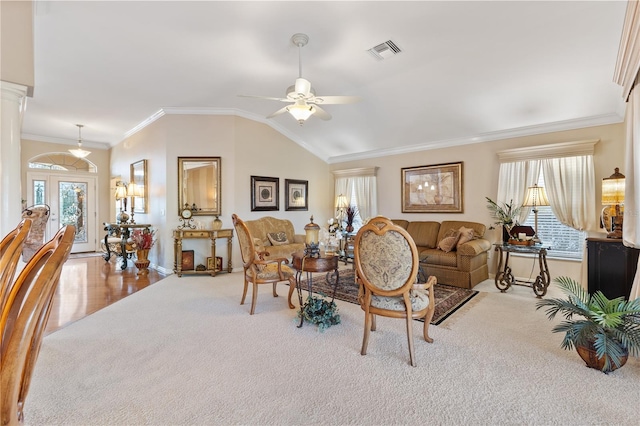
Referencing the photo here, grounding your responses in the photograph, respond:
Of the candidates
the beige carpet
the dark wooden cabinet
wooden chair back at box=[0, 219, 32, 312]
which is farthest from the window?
wooden chair back at box=[0, 219, 32, 312]

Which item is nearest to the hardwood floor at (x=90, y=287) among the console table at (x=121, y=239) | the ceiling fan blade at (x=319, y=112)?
the console table at (x=121, y=239)

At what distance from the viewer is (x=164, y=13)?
302 cm

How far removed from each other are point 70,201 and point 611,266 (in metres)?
10.9

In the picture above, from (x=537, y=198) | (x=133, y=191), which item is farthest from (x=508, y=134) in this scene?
(x=133, y=191)

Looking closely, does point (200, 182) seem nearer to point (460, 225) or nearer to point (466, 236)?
point (466, 236)

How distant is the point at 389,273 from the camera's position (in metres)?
2.32

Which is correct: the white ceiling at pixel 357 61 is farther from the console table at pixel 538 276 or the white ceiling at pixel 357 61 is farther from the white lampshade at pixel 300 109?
the console table at pixel 538 276

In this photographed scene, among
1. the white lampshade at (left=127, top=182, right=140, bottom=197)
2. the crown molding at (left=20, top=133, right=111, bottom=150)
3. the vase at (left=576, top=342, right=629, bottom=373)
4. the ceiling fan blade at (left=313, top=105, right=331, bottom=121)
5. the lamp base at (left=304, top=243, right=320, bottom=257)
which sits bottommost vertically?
the vase at (left=576, top=342, right=629, bottom=373)

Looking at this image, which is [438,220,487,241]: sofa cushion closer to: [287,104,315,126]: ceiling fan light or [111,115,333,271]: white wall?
[111,115,333,271]: white wall

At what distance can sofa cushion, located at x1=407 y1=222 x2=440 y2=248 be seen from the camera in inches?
221

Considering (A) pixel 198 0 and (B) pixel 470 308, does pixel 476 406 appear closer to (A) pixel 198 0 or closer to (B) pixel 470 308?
(B) pixel 470 308

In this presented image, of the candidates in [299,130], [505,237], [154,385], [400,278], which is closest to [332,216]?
→ [299,130]

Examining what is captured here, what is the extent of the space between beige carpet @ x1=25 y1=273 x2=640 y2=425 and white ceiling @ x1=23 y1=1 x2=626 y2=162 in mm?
3114

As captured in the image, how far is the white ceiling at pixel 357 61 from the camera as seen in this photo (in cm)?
297
